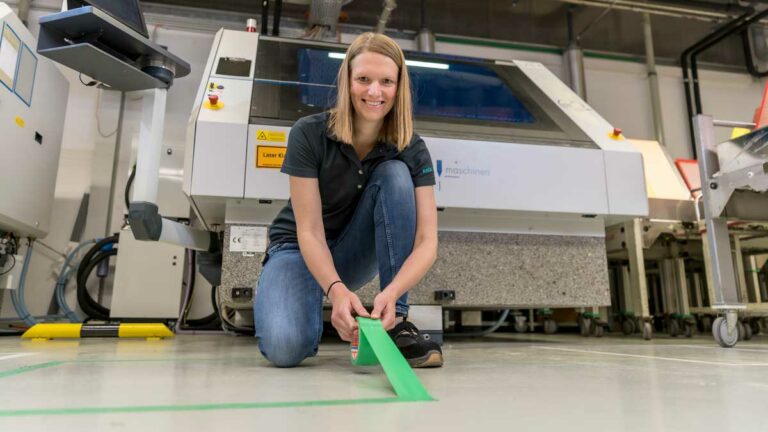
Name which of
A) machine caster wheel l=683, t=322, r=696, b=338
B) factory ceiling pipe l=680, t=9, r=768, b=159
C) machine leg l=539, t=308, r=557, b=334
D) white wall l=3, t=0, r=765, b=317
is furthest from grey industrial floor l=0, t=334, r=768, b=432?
factory ceiling pipe l=680, t=9, r=768, b=159

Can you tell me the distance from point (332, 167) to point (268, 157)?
1.66 feet

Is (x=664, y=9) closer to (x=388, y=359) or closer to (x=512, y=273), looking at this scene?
(x=512, y=273)

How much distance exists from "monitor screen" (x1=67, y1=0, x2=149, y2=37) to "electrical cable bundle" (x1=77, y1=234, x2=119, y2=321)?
1.71 metres

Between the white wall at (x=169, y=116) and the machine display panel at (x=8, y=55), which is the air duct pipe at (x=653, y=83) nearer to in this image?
the white wall at (x=169, y=116)

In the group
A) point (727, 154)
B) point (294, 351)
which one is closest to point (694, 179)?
point (727, 154)

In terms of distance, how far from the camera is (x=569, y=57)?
11.8 ft

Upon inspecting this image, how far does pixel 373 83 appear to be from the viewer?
0.95m

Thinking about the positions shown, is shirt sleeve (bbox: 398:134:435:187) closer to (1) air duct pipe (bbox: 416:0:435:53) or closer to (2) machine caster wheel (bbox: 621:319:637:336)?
(2) machine caster wheel (bbox: 621:319:637:336)

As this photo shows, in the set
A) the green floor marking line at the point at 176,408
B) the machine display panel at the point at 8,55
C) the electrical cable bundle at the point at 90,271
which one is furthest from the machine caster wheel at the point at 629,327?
the machine display panel at the point at 8,55

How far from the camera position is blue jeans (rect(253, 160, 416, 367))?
0.93m

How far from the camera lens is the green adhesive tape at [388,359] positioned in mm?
582

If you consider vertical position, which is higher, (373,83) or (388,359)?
(373,83)

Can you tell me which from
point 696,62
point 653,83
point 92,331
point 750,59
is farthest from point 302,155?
point 750,59

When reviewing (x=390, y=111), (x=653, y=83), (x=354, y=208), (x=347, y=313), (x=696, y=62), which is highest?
(x=696, y=62)
